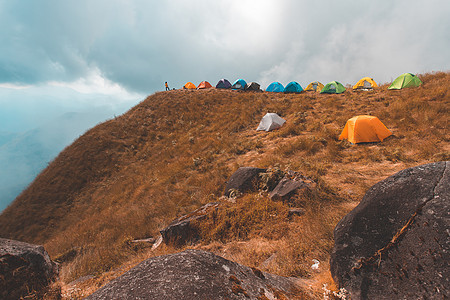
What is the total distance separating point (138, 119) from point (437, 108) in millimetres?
29343

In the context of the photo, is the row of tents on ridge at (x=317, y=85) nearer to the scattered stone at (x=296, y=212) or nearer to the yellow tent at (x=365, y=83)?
the yellow tent at (x=365, y=83)

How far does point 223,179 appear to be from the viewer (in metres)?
8.71

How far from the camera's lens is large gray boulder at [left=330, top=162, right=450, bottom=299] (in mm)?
1896

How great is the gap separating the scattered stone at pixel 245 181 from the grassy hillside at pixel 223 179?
627 mm

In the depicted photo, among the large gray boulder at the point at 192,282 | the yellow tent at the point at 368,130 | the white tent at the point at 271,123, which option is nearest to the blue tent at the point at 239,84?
the white tent at the point at 271,123

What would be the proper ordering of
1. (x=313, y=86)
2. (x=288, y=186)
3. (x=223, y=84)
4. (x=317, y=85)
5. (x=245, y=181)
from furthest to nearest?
(x=223, y=84)
(x=313, y=86)
(x=317, y=85)
(x=245, y=181)
(x=288, y=186)

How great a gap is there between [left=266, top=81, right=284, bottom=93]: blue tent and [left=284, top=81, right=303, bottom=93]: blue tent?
116cm

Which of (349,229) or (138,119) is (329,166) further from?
(138,119)

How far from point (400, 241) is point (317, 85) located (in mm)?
34150

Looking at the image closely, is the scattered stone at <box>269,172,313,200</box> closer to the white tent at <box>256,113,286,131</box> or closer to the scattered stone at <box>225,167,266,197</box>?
the scattered stone at <box>225,167,266,197</box>

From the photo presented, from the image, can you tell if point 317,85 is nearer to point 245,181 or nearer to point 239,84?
point 239,84

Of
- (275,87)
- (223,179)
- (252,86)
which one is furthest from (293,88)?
(223,179)

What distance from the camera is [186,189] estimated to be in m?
9.22

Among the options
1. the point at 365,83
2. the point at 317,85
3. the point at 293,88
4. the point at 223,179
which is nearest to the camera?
the point at 223,179
